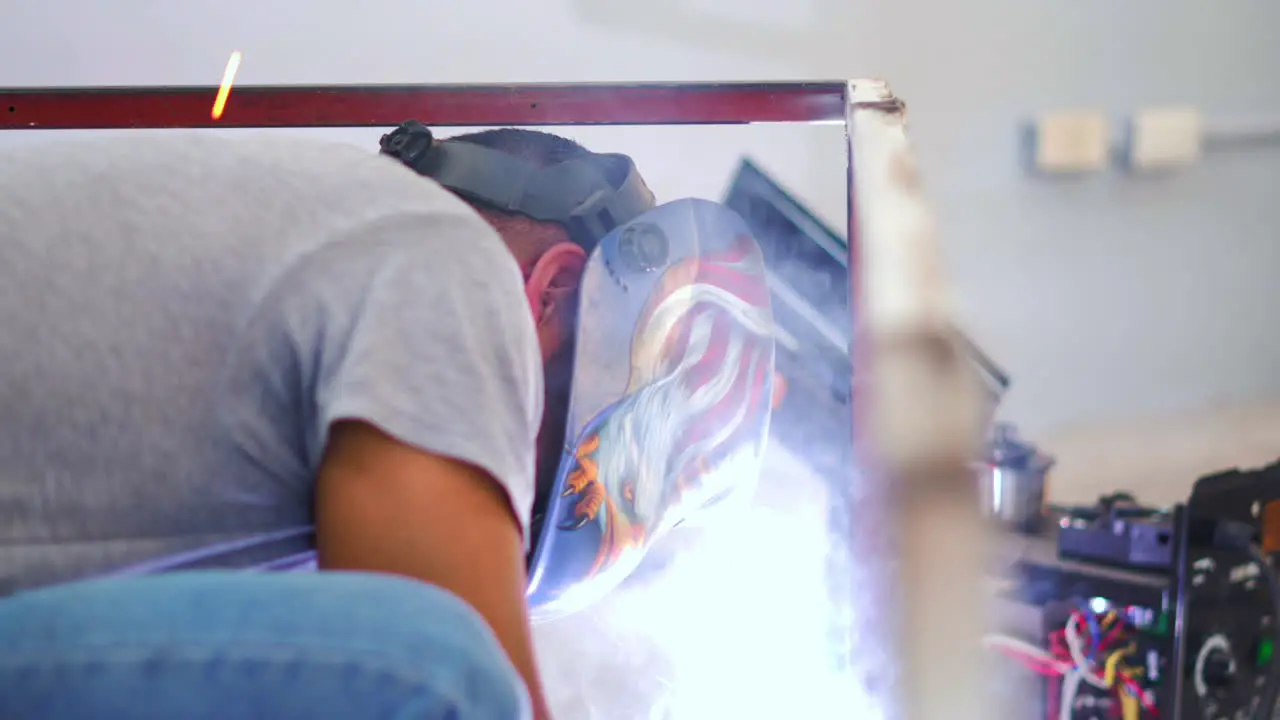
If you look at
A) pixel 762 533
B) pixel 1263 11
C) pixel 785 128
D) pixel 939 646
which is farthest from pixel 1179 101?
pixel 939 646

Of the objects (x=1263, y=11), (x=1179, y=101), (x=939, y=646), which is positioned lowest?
(x=939, y=646)

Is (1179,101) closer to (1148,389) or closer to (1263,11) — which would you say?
(1263,11)

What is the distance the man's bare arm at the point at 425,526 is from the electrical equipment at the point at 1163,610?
65 cm

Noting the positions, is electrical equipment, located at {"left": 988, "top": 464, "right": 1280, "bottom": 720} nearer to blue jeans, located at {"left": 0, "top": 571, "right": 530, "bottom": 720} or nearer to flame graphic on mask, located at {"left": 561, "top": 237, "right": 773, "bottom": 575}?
flame graphic on mask, located at {"left": 561, "top": 237, "right": 773, "bottom": 575}

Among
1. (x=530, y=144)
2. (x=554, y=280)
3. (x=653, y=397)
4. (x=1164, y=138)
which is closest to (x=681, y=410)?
(x=653, y=397)

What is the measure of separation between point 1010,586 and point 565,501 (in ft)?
1.64

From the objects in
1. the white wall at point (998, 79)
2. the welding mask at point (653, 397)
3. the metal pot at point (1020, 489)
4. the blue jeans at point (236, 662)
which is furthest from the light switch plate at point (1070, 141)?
the blue jeans at point (236, 662)

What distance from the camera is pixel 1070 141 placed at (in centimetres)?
150

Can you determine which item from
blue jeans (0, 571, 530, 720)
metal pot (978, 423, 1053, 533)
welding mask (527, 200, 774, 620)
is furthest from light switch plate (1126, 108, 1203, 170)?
blue jeans (0, 571, 530, 720)

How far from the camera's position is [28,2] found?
1228mm

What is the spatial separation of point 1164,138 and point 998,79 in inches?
10.0

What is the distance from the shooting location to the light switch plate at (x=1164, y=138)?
1.53 m

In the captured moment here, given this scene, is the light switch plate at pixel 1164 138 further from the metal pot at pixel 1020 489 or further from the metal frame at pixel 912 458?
the metal frame at pixel 912 458

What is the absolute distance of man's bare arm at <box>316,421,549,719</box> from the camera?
0.40m
